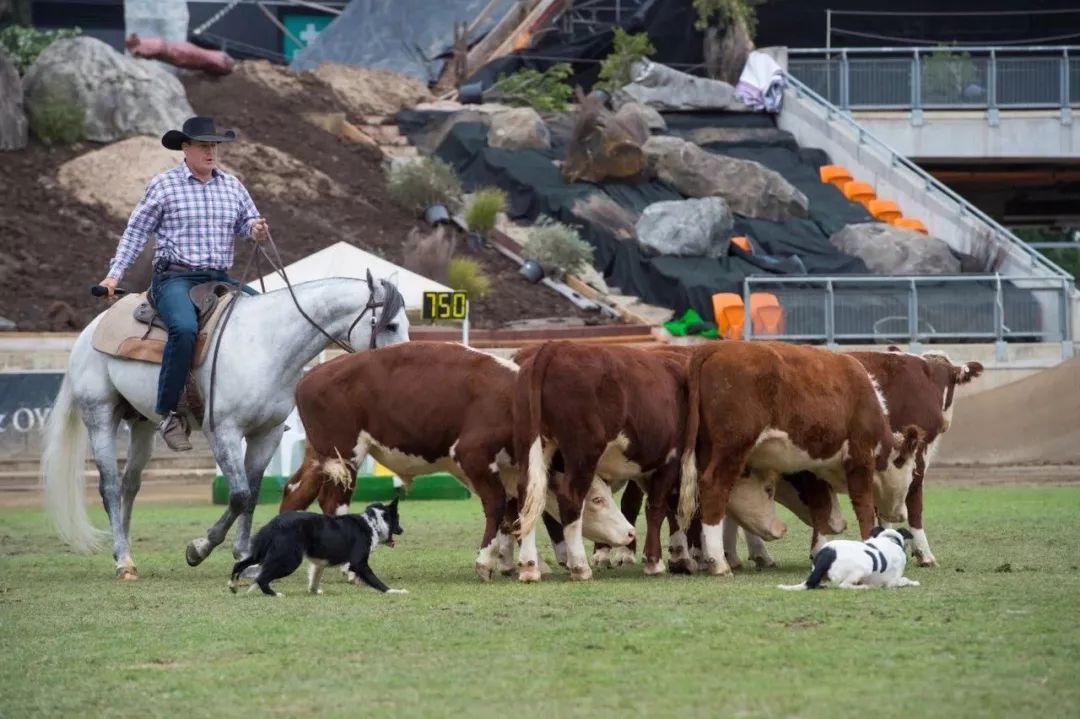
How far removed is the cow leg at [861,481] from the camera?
13.7 m

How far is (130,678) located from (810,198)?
3103 centimetres

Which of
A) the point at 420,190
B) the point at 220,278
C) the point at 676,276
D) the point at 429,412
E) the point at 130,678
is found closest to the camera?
the point at 130,678

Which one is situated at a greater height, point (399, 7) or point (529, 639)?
point (399, 7)

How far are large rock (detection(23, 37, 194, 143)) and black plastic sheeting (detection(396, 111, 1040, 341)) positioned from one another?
19.5 feet

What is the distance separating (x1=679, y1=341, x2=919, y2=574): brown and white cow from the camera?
44.0 ft

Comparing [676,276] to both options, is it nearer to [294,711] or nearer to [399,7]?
[399,7]

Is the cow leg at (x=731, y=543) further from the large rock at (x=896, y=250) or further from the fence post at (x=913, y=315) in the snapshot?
the large rock at (x=896, y=250)

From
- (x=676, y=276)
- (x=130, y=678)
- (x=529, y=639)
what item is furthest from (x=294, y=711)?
(x=676, y=276)

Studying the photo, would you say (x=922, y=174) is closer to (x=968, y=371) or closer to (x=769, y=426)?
(x=968, y=371)

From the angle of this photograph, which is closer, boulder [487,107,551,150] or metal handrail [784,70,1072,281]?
metal handrail [784,70,1072,281]

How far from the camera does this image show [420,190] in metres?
36.7

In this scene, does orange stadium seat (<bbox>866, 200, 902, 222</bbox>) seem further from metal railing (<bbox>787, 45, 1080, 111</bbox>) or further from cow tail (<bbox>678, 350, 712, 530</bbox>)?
cow tail (<bbox>678, 350, 712, 530</bbox>)

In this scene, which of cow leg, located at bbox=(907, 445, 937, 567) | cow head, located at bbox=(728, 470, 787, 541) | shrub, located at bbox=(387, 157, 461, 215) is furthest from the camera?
shrub, located at bbox=(387, 157, 461, 215)

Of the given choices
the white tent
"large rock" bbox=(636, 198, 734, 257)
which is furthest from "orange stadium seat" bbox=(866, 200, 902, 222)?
the white tent
